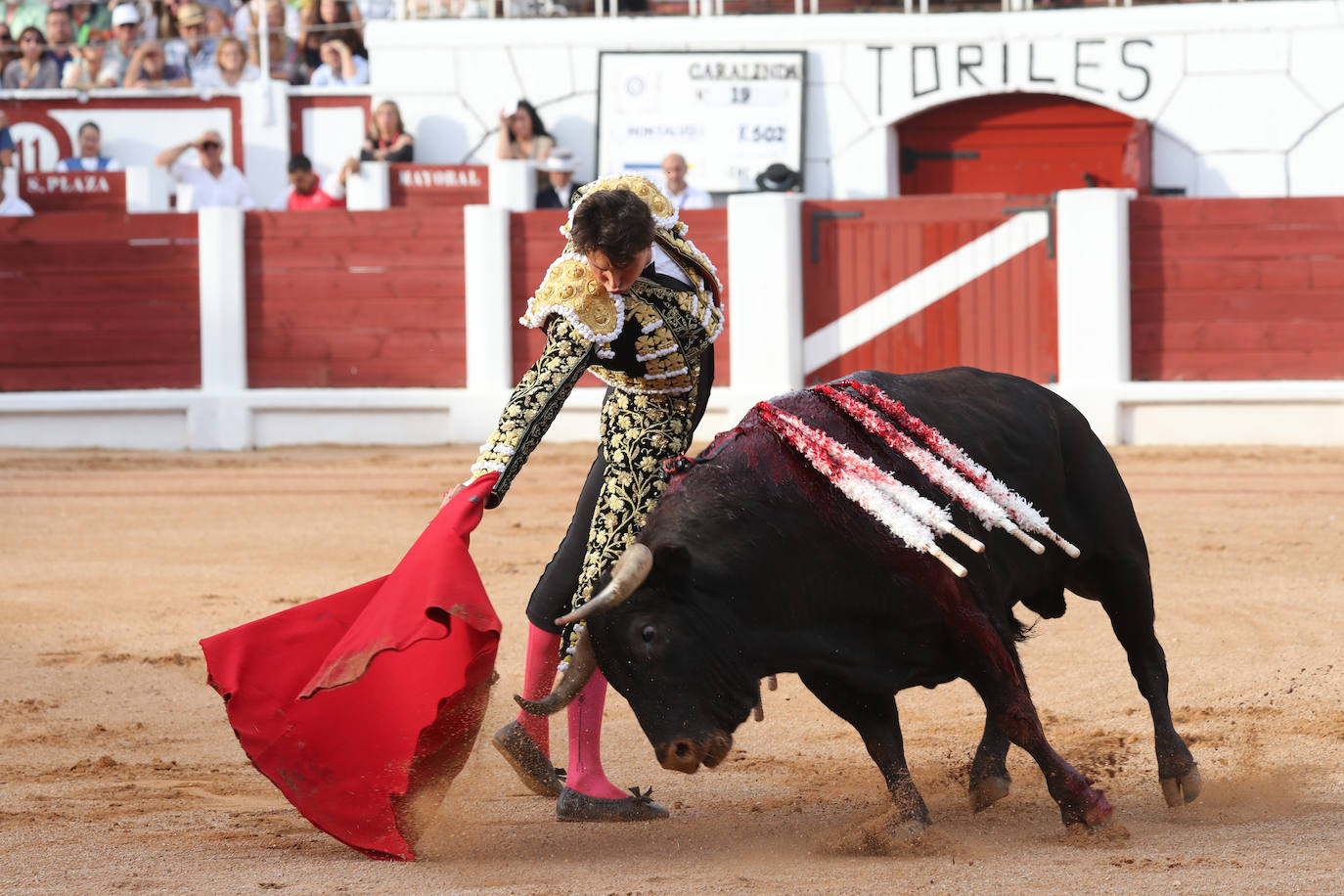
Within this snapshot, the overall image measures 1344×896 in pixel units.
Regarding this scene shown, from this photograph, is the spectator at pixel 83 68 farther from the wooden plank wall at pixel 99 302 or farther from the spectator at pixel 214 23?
the wooden plank wall at pixel 99 302

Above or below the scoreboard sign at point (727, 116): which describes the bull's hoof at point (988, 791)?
below

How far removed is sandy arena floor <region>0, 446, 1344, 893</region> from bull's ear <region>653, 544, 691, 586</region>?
0.44m

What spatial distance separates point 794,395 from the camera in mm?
2770

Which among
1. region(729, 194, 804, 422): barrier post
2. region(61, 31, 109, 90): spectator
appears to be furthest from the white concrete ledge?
region(61, 31, 109, 90): spectator

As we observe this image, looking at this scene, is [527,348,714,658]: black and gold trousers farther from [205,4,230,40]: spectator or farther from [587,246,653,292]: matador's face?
[205,4,230,40]: spectator

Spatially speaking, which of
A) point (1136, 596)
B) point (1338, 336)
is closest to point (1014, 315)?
point (1338, 336)

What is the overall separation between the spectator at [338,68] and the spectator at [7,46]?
6.87 ft

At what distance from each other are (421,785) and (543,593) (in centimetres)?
39

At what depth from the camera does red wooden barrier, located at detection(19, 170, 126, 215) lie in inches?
433

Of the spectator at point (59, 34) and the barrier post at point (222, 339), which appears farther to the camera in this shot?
the spectator at point (59, 34)

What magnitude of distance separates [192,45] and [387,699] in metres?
10.1

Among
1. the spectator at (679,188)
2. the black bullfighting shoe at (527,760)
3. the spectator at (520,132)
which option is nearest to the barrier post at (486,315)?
the spectator at (679,188)

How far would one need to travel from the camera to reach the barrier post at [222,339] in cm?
959

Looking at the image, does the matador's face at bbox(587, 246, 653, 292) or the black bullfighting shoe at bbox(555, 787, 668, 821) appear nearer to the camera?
the matador's face at bbox(587, 246, 653, 292)
